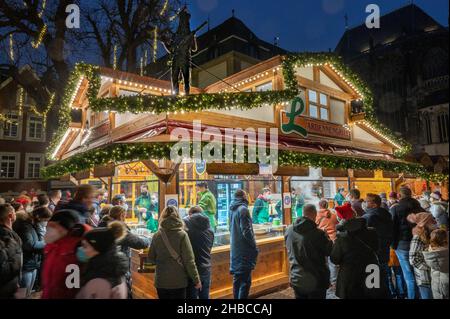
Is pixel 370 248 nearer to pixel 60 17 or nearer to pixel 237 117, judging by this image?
pixel 237 117

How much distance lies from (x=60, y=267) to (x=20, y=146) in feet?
87.6

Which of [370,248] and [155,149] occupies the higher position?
[155,149]

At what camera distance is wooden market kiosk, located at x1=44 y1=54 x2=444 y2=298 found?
618cm

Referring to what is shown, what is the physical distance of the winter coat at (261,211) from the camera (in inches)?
338

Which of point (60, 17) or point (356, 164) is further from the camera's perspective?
point (60, 17)

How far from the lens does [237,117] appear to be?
9031mm

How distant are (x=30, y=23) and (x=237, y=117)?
13746 millimetres

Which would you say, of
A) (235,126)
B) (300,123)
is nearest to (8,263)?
(235,126)

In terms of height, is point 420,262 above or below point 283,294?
above

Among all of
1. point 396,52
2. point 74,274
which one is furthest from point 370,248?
point 396,52

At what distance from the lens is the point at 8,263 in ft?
13.0

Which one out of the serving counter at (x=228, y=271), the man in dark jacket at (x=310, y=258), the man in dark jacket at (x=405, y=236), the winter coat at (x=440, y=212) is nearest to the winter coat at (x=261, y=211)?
the serving counter at (x=228, y=271)

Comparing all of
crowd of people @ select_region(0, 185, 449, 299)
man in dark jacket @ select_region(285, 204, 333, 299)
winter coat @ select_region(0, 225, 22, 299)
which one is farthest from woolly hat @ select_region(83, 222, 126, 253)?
man in dark jacket @ select_region(285, 204, 333, 299)
